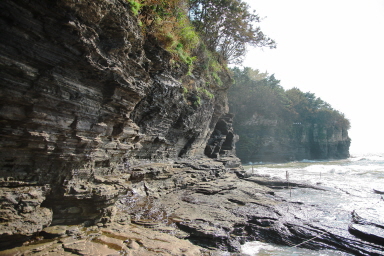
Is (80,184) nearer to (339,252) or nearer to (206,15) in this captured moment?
(339,252)

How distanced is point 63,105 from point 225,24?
52.2 ft

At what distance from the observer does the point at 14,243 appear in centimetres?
456

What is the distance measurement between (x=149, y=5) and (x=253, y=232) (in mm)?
9284

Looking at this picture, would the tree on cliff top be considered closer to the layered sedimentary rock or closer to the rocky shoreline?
the rocky shoreline

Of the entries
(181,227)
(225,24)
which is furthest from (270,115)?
(181,227)

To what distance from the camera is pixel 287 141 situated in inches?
1887

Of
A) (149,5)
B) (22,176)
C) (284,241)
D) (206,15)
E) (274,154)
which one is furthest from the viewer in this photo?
(274,154)

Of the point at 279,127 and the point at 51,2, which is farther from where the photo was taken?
the point at 279,127

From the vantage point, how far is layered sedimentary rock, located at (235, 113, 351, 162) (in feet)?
146

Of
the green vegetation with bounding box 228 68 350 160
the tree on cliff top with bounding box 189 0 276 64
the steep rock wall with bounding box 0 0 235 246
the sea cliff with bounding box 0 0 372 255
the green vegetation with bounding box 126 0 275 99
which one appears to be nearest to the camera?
the steep rock wall with bounding box 0 0 235 246

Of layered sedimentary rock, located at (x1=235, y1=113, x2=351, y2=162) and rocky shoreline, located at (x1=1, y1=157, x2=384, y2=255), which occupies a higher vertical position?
layered sedimentary rock, located at (x1=235, y1=113, x2=351, y2=162)

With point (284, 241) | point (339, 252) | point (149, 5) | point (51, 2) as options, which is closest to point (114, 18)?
point (51, 2)

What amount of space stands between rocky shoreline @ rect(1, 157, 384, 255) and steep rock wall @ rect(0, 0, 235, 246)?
0.54 metres

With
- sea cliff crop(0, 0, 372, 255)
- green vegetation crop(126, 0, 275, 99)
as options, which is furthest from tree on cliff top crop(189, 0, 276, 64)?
sea cliff crop(0, 0, 372, 255)
